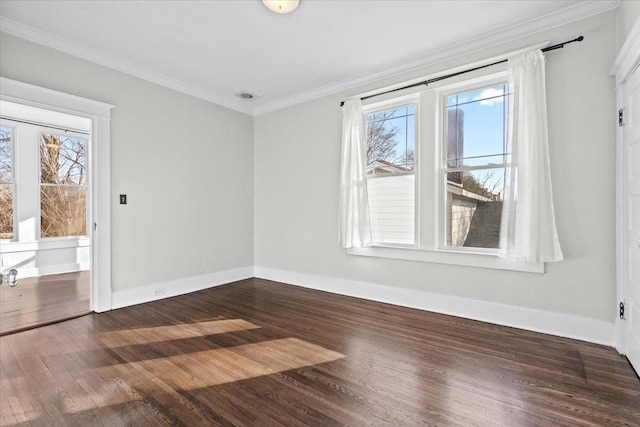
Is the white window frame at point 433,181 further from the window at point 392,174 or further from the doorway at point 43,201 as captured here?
the doorway at point 43,201

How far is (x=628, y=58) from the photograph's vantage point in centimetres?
214

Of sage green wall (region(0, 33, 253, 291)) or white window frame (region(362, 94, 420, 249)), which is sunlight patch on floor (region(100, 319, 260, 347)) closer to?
sage green wall (region(0, 33, 253, 291))

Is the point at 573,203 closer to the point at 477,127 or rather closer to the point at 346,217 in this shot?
the point at 477,127

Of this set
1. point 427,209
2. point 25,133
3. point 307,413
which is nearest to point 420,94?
point 427,209

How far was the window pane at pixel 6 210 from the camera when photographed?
5.12 meters

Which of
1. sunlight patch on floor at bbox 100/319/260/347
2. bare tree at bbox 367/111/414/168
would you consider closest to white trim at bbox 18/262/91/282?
sunlight patch on floor at bbox 100/319/260/347

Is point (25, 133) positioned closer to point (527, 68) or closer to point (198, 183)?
point (198, 183)

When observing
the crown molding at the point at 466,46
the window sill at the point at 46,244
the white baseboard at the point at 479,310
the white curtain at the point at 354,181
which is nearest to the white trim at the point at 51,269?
the window sill at the point at 46,244

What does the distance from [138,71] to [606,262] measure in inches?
204

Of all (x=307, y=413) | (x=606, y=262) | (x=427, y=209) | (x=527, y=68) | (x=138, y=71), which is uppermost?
(x=138, y=71)

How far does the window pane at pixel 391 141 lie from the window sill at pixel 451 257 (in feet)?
3.22

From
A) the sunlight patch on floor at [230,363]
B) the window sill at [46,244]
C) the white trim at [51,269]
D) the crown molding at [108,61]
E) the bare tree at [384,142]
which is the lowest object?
the sunlight patch on floor at [230,363]

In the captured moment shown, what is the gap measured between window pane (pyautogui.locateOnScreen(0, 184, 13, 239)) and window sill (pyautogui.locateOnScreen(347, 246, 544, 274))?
5.78 meters

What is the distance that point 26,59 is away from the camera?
9.57 ft
